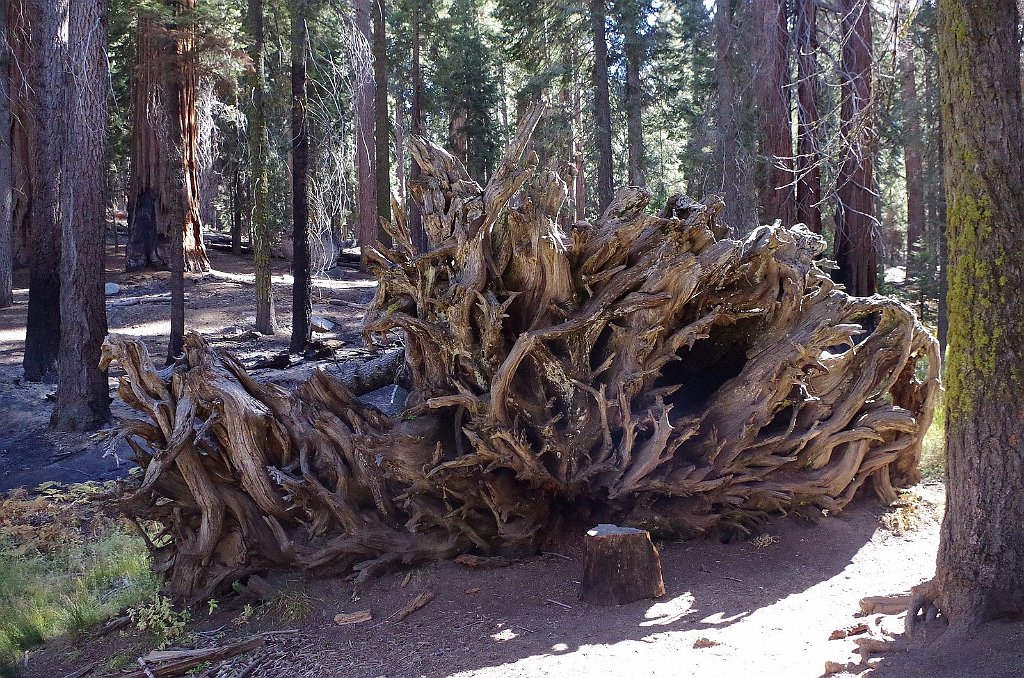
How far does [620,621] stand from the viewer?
5926 millimetres

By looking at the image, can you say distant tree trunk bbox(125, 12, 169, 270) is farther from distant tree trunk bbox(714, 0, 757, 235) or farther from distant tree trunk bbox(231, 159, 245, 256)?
distant tree trunk bbox(714, 0, 757, 235)

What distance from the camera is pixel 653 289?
6816 mm

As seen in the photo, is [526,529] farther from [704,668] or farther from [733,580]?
[704,668]

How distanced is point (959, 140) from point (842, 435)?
3.66m

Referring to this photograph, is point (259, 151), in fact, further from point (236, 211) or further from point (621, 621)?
point (621, 621)

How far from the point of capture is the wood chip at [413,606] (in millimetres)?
6371

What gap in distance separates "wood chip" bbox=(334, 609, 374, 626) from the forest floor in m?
0.03

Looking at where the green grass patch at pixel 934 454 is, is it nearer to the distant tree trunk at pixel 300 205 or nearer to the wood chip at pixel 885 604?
the wood chip at pixel 885 604

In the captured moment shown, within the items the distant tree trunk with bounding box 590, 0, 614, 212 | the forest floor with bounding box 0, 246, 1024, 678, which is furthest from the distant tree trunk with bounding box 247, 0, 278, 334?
the forest floor with bounding box 0, 246, 1024, 678

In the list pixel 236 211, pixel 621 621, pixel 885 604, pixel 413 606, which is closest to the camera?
pixel 885 604

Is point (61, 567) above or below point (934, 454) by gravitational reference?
below

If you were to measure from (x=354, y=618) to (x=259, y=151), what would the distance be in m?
12.0

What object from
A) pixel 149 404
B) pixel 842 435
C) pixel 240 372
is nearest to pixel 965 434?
pixel 842 435

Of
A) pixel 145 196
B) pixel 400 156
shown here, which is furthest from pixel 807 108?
pixel 145 196
